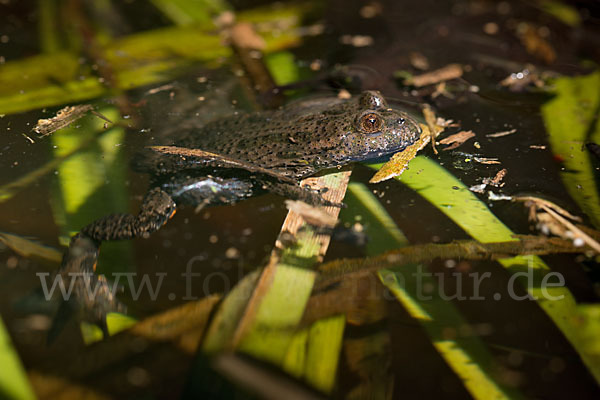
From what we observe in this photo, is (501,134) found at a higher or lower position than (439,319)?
higher

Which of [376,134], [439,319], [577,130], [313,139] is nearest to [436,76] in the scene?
[577,130]

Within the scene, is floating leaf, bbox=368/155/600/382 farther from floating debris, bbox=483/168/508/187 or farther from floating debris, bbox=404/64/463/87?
floating debris, bbox=404/64/463/87

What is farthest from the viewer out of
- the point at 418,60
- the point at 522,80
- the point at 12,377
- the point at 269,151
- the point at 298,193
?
the point at 418,60

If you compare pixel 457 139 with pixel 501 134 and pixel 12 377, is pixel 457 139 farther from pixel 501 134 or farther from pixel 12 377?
pixel 12 377

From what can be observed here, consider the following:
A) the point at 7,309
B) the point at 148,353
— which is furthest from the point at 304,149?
the point at 7,309

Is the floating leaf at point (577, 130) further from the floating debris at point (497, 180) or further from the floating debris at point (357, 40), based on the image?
the floating debris at point (357, 40)

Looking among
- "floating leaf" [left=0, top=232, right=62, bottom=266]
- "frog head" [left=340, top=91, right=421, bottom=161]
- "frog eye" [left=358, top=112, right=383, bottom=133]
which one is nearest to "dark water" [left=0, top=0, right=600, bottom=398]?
"floating leaf" [left=0, top=232, right=62, bottom=266]

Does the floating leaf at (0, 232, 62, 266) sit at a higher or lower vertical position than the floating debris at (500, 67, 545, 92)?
lower
